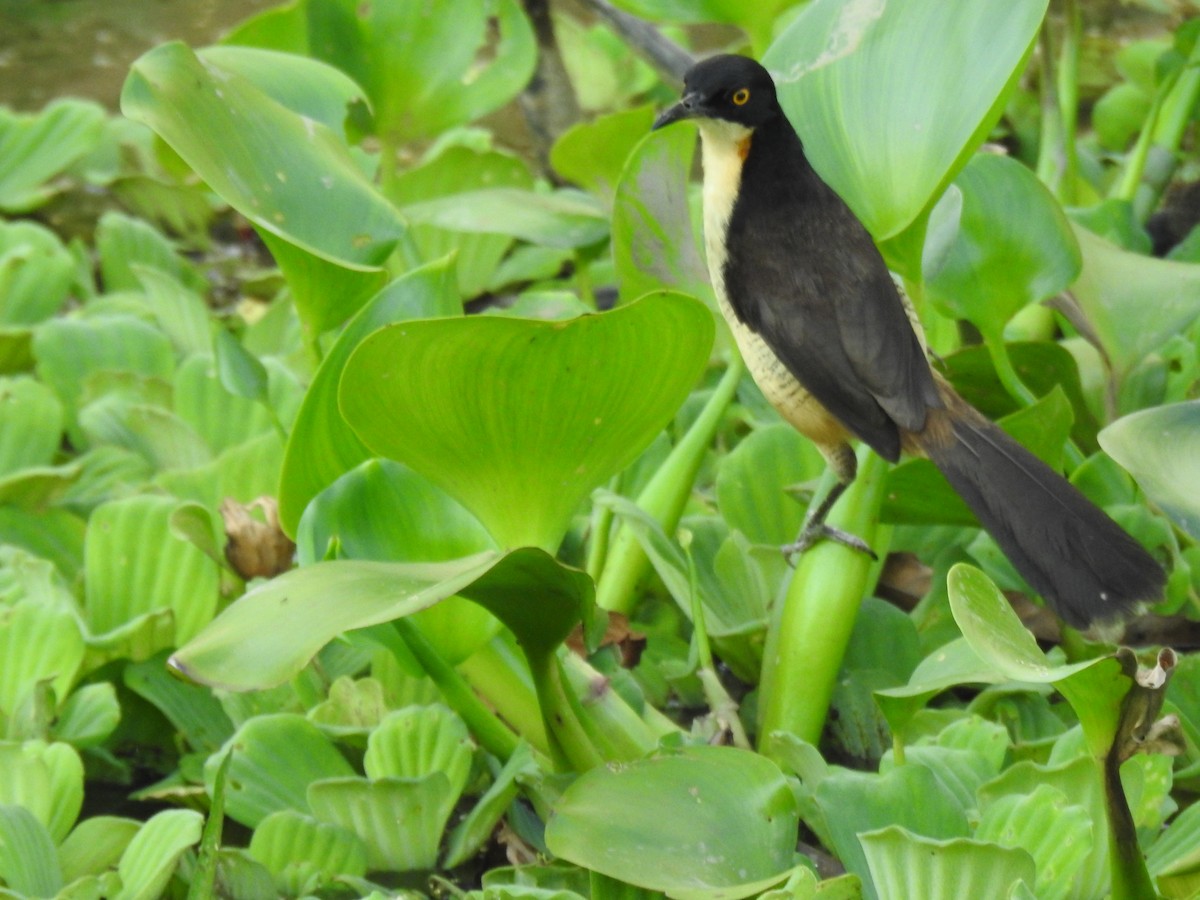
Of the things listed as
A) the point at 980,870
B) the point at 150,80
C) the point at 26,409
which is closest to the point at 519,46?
the point at 26,409

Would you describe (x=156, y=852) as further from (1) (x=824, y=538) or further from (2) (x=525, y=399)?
(1) (x=824, y=538)

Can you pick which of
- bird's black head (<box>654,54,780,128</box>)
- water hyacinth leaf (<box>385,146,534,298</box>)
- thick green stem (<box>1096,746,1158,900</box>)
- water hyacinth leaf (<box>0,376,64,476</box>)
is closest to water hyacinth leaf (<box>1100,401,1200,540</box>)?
thick green stem (<box>1096,746,1158,900</box>)

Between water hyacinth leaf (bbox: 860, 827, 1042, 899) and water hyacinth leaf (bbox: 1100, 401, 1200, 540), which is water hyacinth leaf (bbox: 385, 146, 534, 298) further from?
water hyacinth leaf (bbox: 860, 827, 1042, 899)

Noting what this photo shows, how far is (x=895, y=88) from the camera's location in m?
1.82

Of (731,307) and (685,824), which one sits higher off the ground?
(731,307)

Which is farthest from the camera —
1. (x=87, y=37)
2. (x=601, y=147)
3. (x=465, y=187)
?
(x=87, y=37)

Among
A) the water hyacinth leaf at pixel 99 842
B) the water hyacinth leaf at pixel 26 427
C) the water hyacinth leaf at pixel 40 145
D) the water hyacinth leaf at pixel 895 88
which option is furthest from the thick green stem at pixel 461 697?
the water hyacinth leaf at pixel 40 145

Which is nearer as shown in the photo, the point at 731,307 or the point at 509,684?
the point at 509,684

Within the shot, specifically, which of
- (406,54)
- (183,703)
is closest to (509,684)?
(183,703)

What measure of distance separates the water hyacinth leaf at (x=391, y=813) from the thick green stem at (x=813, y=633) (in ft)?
1.27

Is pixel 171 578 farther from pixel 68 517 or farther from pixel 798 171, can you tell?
pixel 798 171

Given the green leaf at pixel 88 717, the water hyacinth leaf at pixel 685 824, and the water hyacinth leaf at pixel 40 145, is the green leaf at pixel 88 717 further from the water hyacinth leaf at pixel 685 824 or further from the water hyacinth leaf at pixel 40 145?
the water hyacinth leaf at pixel 40 145

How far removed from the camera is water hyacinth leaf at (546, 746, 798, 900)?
1.39m

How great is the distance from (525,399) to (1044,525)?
658mm
